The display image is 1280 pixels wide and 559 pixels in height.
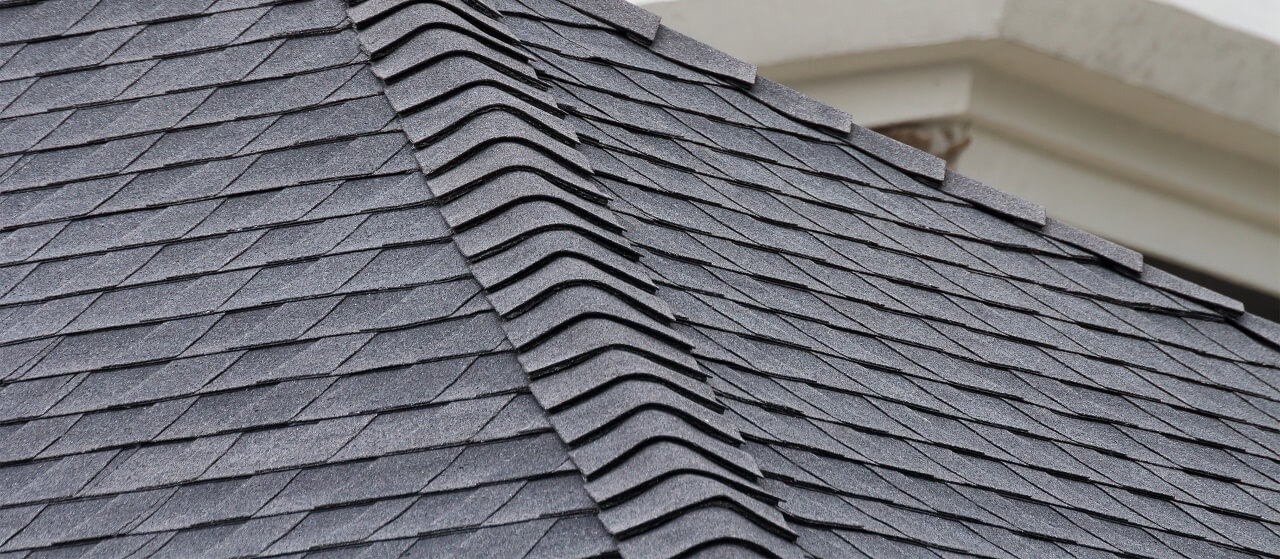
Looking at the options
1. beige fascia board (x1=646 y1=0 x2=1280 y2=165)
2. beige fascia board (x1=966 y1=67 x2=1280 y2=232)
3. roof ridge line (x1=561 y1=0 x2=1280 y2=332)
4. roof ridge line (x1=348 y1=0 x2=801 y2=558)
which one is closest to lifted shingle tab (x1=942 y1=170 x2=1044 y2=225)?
roof ridge line (x1=561 y1=0 x2=1280 y2=332)

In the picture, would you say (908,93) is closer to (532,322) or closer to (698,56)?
(698,56)

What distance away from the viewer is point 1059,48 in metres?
7.98

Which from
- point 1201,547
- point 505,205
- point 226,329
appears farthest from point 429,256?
point 1201,547

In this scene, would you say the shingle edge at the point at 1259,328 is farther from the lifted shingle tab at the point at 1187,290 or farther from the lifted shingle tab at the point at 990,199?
the lifted shingle tab at the point at 990,199

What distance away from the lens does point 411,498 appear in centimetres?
384

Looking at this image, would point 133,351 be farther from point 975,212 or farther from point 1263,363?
point 1263,363

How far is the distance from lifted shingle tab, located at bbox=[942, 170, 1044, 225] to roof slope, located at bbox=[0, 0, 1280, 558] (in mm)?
17

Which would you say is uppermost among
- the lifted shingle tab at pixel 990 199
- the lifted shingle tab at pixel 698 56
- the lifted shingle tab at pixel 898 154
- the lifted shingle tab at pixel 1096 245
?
the lifted shingle tab at pixel 698 56

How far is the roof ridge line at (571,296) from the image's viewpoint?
12.1 feet

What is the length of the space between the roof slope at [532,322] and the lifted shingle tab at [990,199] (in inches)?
0.7

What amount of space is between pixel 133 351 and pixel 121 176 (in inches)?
29.9

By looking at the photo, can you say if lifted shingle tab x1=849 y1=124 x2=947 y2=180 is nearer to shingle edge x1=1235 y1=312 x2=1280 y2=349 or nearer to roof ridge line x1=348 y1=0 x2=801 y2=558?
shingle edge x1=1235 y1=312 x2=1280 y2=349

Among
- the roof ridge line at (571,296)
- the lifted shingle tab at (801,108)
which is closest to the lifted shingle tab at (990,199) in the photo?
the lifted shingle tab at (801,108)

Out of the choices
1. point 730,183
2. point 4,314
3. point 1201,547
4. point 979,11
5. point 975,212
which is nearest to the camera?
point 4,314
